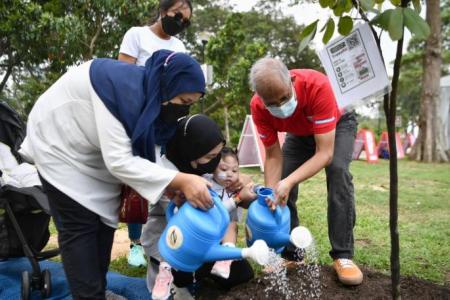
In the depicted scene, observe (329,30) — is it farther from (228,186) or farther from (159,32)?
(159,32)

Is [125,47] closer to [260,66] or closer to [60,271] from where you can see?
[260,66]

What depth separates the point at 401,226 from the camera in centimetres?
398

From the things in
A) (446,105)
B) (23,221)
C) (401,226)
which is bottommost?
(446,105)

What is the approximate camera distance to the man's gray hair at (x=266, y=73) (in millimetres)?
1918

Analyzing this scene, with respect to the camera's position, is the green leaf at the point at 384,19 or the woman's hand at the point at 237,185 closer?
the green leaf at the point at 384,19

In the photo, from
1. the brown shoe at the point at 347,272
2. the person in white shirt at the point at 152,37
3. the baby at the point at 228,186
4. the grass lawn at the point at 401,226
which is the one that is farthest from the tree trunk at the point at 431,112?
the baby at the point at 228,186

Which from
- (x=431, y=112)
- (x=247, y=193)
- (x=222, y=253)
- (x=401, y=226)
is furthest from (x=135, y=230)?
(x=431, y=112)

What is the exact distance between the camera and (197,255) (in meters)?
1.60

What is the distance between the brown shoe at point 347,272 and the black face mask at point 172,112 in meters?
1.25

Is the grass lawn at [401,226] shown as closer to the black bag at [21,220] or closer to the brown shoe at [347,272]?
the brown shoe at [347,272]

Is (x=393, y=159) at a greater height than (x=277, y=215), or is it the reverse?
(x=393, y=159)

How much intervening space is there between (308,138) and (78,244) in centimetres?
141

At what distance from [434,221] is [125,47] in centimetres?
336

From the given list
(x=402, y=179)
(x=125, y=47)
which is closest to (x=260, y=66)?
(x=125, y=47)
